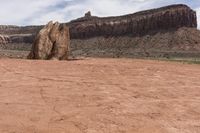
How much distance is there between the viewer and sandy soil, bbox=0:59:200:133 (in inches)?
398

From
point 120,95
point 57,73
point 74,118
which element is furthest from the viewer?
point 57,73

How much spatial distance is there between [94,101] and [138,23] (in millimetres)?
108864

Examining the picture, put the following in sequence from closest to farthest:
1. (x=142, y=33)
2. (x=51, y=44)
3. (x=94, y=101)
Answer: (x=94, y=101) → (x=51, y=44) → (x=142, y=33)

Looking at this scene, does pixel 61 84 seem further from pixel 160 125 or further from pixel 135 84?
pixel 160 125

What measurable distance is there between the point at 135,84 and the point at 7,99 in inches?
187

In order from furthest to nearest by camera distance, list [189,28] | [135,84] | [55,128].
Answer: [189,28], [135,84], [55,128]

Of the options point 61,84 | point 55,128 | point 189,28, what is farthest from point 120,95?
point 189,28

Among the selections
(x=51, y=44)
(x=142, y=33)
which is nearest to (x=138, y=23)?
(x=142, y=33)

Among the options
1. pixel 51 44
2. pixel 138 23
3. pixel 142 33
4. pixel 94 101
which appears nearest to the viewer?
pixel 94 101

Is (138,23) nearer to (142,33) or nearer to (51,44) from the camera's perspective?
(142,33)

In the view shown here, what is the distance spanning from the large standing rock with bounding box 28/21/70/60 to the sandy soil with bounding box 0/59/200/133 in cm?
817

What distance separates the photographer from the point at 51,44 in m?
26.3

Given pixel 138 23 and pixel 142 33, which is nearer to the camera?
pixel 142 33

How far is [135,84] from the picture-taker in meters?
15.0
